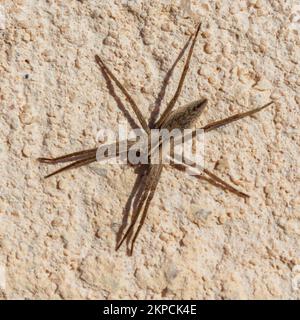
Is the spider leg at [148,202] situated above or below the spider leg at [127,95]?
below

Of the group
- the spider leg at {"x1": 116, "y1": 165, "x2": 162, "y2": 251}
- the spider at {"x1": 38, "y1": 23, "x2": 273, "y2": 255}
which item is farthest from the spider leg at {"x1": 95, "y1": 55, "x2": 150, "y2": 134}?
the spider leg at {"x1": 116, "y1": 165, "x2": 162, "y2": 251}

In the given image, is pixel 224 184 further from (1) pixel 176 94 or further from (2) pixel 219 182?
(1) pixel 176 94

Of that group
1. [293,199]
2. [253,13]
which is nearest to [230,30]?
[253,13]

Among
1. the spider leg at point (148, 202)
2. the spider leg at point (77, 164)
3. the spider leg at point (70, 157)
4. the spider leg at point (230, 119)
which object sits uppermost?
the spider leg at point (230, 119)

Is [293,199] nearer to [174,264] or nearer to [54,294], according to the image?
[174,264]

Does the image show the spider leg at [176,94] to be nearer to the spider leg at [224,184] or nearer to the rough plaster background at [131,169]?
the rough plaster background at [131,169]

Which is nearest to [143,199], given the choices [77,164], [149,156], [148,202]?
[148,202]

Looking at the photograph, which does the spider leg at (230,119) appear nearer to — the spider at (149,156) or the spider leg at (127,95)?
the spider at (149,156)

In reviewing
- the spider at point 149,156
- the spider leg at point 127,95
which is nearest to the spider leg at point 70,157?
the spider at point 149,156
